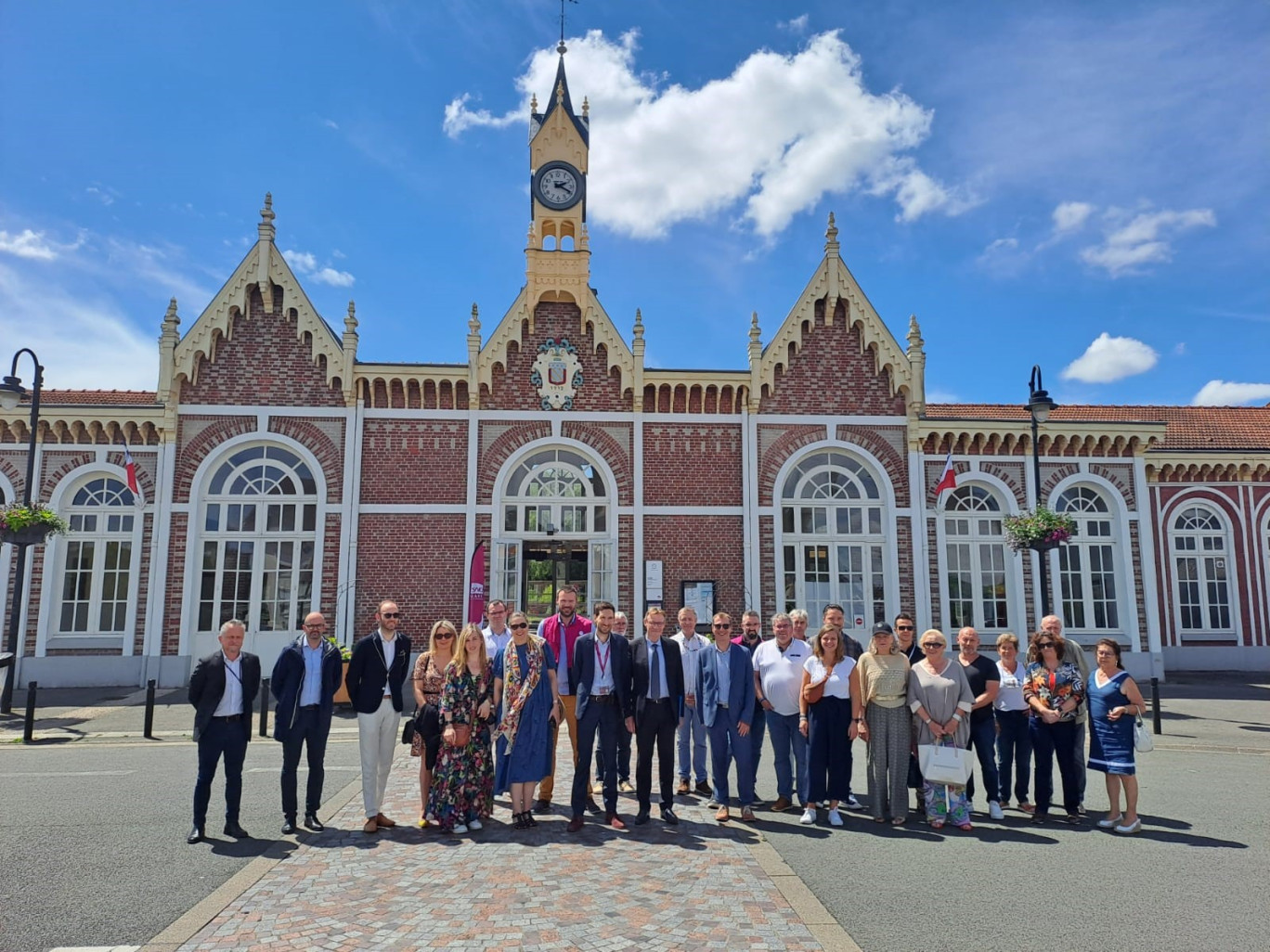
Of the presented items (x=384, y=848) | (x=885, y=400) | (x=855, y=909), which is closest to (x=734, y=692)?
(x=855, y=909)

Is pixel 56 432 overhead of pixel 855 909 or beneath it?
overhead

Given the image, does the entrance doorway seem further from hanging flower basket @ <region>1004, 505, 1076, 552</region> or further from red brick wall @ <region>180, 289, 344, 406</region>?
hanging flower basket @ <region>1004, 505, 1076, 552</region>

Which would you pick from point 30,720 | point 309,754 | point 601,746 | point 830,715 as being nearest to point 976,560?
point 830,715

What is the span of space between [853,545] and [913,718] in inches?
477

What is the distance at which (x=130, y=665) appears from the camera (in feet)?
57.6

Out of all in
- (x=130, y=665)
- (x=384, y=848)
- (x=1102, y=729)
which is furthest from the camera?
(x=130, y=665)

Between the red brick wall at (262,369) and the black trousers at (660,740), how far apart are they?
543 inches

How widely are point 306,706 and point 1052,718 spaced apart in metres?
7.33

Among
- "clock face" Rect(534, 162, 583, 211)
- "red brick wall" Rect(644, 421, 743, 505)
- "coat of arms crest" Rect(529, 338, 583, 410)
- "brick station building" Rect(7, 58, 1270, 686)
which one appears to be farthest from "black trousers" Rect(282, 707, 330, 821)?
"clock face" Rect(534, 162, 583, 211)

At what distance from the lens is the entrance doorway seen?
18.6 meters

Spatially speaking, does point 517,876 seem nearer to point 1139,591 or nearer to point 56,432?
point 56,432

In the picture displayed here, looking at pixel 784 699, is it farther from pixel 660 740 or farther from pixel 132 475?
pixel 132 475

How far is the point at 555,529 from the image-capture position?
18.8 meters

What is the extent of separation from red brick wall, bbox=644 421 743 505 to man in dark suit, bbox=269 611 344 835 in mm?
11758
